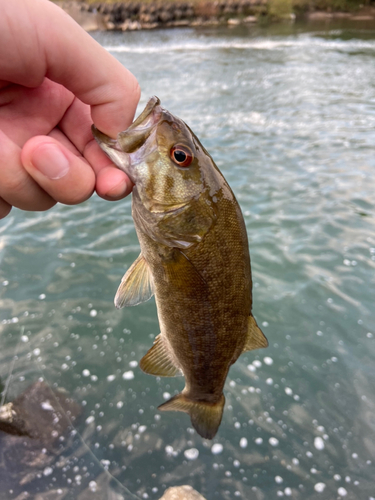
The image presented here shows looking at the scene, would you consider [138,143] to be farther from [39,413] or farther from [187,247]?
[39,413]

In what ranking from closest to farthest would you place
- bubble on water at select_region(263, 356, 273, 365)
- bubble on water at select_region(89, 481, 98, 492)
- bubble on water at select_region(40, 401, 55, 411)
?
bubble on water at select_region(89, 481, 98, 492), bubble on water at select_region(40, 401, 55, 411), bubble on water at select_region(263, 356, 273, 365)

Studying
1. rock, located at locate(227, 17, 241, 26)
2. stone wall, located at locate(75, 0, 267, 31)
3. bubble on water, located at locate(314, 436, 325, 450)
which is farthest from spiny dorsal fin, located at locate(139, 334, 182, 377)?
stone wall, located at locate(75, 0, 267, 31)

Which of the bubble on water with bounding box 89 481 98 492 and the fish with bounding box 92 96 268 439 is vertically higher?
the fish with bounding box 92 96 268 439

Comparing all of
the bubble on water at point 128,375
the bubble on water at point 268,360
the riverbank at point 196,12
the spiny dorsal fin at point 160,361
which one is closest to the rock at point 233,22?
the riverbank at point 196,12

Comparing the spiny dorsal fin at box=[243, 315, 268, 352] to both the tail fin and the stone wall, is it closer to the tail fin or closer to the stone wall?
the tail fin

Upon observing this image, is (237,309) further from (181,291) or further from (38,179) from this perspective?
(38,179)

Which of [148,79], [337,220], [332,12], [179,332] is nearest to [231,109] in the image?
[148,79]

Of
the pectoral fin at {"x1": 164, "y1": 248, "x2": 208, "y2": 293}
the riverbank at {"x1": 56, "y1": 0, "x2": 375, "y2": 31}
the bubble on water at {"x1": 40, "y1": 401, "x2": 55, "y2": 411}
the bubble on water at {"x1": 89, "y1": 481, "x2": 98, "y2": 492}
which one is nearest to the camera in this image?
the pectoral fin at {"x1": 164, "y1": 248, "x2": 208, "y2": 293}
